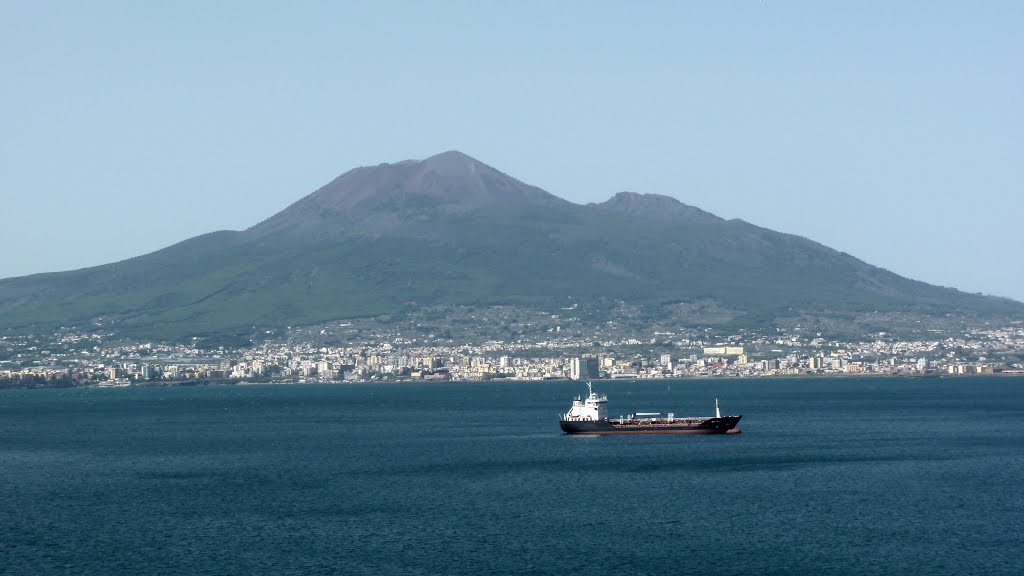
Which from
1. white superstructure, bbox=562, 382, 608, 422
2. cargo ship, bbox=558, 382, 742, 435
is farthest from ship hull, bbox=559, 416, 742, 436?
white superstructure, bbox=562, 382, 608, 422

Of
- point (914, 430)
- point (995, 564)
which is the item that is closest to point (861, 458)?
point (914, 430)

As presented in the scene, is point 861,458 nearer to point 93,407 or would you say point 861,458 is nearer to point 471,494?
point 471,494

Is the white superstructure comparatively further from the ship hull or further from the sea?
the sea

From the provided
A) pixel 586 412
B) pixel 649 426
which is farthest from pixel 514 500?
pixel 586 412

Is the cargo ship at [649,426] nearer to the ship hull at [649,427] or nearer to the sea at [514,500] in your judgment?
the ship hull at [649,427]

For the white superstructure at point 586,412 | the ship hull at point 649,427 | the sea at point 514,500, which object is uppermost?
the white superstructure at point 586,412

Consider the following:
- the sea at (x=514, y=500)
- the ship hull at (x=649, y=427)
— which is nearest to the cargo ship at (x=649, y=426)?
the ship hull at (x=649, y=427)
